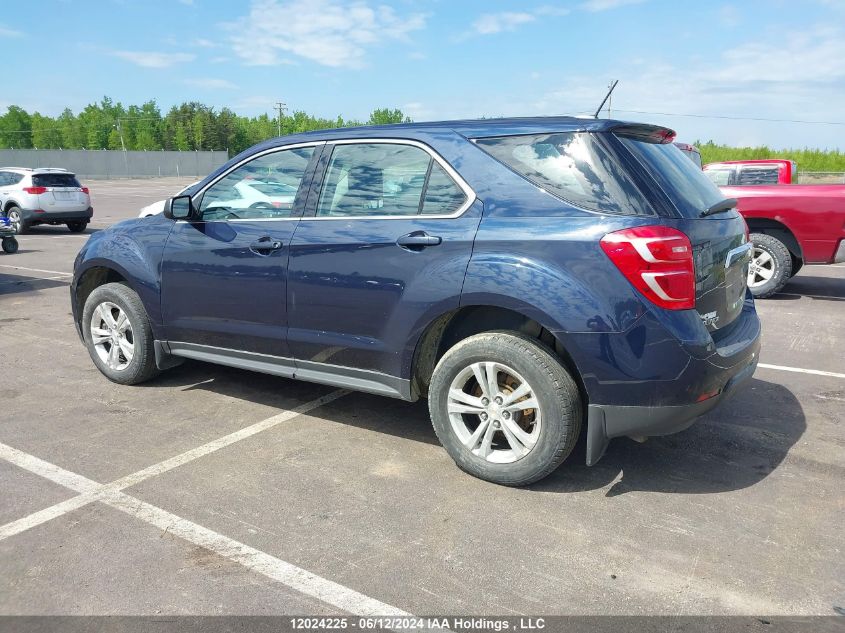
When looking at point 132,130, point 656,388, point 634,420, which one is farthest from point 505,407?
point 132,130

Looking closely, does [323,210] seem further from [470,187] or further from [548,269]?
[548,269]

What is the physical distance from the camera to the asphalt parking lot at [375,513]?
2746 millimetres

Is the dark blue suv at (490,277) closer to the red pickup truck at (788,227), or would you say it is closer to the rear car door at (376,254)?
the rear car door at (376,254)

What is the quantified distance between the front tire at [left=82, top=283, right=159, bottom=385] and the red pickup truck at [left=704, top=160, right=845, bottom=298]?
6.84m

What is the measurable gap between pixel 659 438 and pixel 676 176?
1.59 m

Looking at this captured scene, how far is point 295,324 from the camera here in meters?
4.25

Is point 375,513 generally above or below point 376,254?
below

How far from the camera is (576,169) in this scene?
136 inches

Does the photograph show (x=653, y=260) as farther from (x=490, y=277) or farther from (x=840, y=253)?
(x=840, y=253)

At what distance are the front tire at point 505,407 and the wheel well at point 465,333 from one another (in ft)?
0.47

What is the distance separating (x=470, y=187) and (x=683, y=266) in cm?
112

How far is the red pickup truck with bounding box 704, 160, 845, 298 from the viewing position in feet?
28.1

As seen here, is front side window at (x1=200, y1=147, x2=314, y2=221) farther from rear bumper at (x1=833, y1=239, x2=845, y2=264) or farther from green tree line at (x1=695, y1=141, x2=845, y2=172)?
green tree line at (x1=695, y1=141, x2=845, y2=172)

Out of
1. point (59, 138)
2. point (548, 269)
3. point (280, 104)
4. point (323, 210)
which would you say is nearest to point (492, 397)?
point (548, 269)
